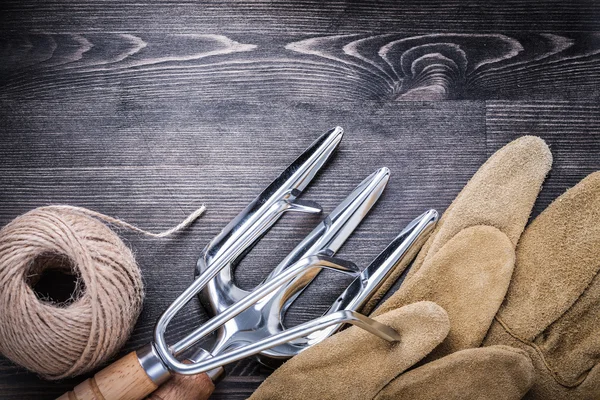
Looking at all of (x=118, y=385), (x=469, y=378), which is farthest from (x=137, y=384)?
(x=469, y=378)

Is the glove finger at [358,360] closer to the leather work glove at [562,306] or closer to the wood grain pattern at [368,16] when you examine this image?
the leather work glove at [562,306]

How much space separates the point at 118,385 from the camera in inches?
28.4

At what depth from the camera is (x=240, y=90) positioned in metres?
0.86

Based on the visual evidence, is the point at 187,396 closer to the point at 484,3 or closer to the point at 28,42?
the point at 28,42

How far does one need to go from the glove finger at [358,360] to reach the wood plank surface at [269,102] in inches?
4.4

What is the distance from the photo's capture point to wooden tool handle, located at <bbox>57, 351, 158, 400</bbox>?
72 centimetres

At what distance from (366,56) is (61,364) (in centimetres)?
54

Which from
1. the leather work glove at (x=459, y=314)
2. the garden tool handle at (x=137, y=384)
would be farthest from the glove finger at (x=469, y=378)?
the garden tool handle at (x=137, y=384)

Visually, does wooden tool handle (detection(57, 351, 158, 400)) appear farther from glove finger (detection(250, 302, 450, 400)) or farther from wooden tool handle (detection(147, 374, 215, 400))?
glove finger (detection(250, 302, 450, 400))

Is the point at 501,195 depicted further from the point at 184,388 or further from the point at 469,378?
the point at 184,388

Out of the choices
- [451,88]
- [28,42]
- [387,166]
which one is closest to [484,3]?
[451,88]

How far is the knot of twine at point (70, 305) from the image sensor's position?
705mm

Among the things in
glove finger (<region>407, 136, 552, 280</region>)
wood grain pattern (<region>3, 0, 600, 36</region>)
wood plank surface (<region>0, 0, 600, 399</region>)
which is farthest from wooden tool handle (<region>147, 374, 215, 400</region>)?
wood grain pattern (<region>3, 0, 600, 36</region>)

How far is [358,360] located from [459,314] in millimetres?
138
